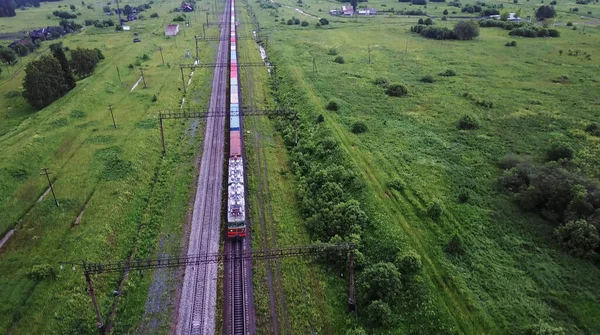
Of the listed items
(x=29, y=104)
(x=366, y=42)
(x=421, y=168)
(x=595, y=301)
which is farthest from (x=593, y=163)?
(x=29, y=104)

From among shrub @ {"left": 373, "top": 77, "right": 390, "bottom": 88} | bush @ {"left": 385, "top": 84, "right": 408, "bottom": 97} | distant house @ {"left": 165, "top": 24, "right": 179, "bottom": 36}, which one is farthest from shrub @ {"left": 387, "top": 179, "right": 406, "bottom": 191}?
distant house @ {"left": 165, "top": 24, "right": 179, "bottom": 36}

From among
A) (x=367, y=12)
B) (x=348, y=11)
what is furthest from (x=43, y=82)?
(x=367, y=12)

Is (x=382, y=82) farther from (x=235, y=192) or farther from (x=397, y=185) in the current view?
(x=235, y=192)

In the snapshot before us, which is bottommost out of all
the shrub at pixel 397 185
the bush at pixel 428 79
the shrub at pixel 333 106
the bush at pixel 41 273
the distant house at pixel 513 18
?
the bush at pixel 41 273

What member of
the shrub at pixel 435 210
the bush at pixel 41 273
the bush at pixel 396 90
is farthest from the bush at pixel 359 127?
the bush at pixel 41 273

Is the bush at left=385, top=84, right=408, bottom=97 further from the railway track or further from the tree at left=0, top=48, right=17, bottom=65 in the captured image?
the tree at left=0, top=48, right=17, bottom=65

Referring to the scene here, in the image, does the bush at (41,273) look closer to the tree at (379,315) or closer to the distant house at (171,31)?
the tree at (379,315)
